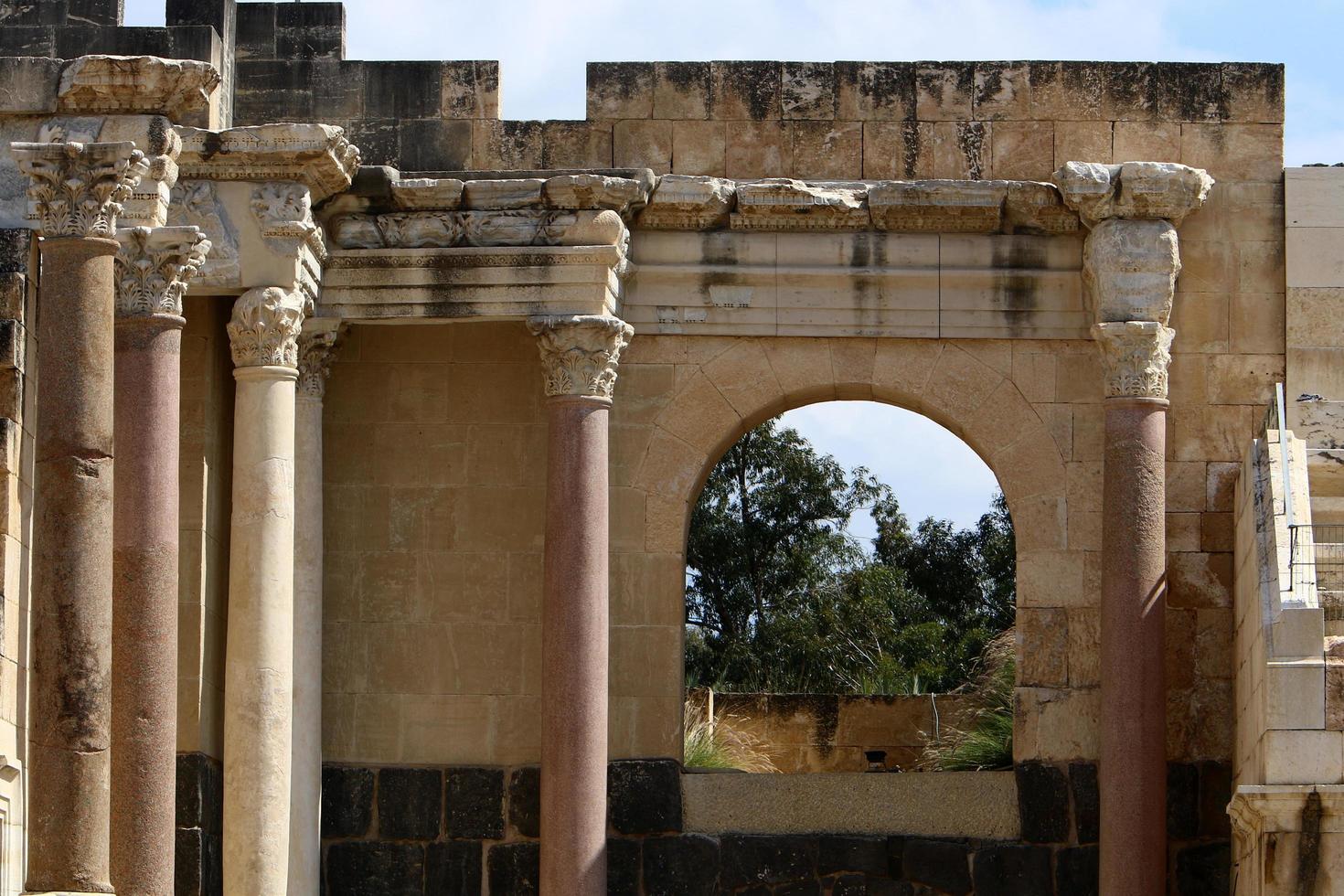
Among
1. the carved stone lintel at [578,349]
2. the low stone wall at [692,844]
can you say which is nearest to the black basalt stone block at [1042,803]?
the low stone wall at [692,844]

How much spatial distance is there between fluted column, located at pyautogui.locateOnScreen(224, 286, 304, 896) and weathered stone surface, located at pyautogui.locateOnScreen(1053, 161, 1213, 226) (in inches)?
213

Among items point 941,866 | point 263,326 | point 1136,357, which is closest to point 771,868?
point 941,866

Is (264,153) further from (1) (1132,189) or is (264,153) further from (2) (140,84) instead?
(1) (1132,189)

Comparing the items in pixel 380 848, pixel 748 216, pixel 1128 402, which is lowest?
pixel 380 848

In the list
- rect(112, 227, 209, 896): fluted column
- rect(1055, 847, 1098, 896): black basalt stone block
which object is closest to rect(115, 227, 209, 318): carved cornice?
rect(112, 227, 209, 896): fluted column

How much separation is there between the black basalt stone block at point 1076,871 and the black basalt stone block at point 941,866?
2.08 ft

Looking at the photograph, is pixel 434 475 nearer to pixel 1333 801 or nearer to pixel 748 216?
pixel 748 216

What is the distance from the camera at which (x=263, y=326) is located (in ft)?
68.1

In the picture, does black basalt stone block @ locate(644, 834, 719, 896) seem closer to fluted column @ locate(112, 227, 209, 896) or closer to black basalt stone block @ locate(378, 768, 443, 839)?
black basalt stone block @ locate(378, 768, 443, 839)

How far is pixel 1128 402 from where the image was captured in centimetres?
2138

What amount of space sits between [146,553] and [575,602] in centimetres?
396

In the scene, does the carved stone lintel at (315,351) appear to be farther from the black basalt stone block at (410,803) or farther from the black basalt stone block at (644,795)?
the black basalt stone block at (644,795)

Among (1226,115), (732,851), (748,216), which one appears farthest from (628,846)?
(1226,115)

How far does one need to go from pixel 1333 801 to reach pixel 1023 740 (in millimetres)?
3681
